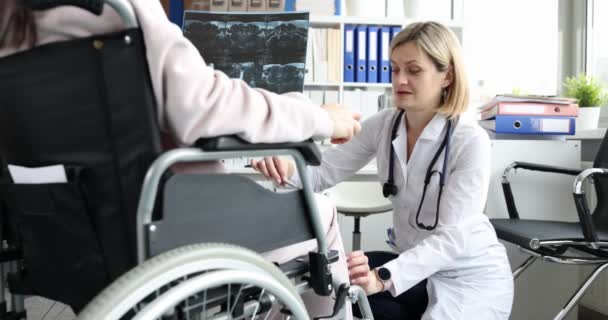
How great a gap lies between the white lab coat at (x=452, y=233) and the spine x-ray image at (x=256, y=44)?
0.97m

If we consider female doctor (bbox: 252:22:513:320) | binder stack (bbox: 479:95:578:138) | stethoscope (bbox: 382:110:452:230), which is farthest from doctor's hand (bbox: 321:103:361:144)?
binder stack (bbox: 479:95:578:138)

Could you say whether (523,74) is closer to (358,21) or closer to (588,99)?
(588,99)

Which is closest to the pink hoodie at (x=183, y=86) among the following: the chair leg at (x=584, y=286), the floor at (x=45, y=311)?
the chair leg at (x=584, y=286)

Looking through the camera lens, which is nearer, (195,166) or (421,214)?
(195,166)

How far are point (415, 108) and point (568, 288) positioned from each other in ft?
3.86

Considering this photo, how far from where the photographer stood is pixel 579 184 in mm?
1688

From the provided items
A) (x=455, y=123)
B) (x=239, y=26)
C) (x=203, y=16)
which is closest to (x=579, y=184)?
(x=455, y=123)

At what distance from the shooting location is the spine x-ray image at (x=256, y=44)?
2.49m

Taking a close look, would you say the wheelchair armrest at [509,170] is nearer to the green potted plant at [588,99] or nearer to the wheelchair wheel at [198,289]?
the green potted plant at [588,99]

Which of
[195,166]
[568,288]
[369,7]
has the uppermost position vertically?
[369,7]

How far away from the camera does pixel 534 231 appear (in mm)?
1787

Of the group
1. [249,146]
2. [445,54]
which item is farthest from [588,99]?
[249,146]

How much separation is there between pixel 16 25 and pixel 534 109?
1963mm

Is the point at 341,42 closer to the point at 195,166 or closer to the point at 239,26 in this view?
the point at 239,26
